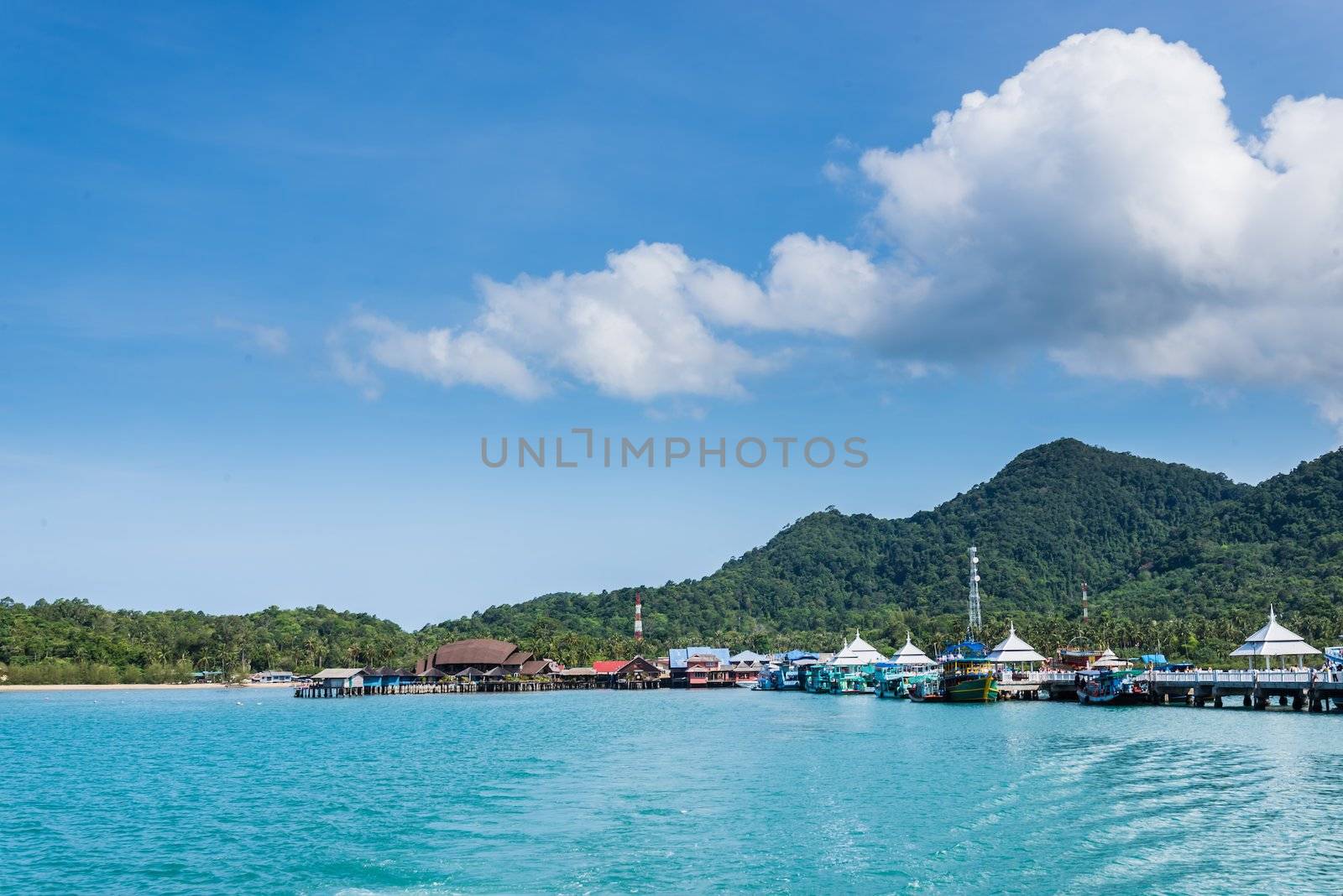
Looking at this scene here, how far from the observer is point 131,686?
130 metres

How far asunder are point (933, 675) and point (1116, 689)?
21559mm

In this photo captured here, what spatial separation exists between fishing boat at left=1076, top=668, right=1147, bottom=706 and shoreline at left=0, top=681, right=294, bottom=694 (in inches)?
4162

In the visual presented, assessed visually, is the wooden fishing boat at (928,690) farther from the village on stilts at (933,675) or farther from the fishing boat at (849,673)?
the fishing boat at (849,673)

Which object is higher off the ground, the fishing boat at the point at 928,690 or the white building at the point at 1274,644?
the white building at the point at 1274,644

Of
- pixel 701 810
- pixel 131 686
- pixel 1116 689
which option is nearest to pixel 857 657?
pixel 1116 689

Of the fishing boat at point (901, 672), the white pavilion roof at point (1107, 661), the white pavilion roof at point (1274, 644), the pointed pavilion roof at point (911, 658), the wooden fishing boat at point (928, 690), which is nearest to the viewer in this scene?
the white pavilion roof at point (1274, 644)

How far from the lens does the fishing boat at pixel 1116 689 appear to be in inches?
2739

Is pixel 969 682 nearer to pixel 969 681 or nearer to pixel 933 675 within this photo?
pixel 969 681

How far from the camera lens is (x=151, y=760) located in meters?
46.4

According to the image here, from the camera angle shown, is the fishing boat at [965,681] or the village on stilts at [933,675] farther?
the fishing boat at [965,681]

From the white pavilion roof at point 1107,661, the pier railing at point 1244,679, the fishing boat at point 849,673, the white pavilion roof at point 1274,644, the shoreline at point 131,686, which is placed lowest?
the shoreline at point 131,686

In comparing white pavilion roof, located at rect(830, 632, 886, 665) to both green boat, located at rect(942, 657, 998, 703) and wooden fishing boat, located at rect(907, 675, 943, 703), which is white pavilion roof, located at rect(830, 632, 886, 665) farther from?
green boat, located at rect(942, 657, 998, 703)

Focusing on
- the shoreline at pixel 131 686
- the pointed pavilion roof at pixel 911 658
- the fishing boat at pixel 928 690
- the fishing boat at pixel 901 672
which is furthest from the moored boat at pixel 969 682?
the shoreline at pixel 131 686

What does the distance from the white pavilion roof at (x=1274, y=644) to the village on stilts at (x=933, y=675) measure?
9 centimetres
